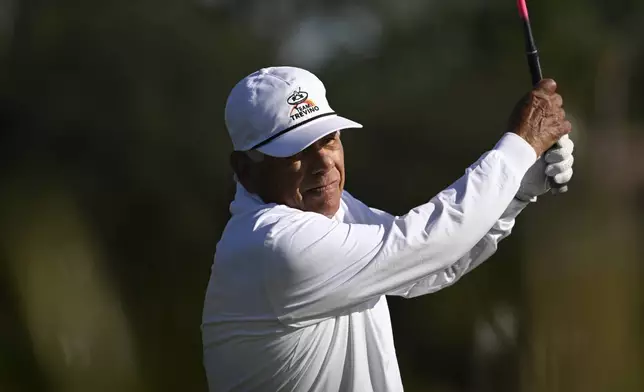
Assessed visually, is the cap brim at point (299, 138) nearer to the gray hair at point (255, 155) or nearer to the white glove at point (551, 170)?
the gray hair at point (255, 155)

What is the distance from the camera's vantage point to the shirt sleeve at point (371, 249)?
1.44 metres

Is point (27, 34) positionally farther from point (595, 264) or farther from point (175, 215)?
point (595, 264)

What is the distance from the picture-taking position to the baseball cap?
1493 millimetres

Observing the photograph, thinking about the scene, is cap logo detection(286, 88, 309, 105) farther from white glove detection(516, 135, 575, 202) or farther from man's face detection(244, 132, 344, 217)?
white glove detection(516, 135, 575, 202)

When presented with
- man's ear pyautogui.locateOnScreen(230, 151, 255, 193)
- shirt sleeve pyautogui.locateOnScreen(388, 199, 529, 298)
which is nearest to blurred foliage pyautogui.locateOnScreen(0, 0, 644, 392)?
shirt sleeve pyautogui.locateOnScreen(388, 199, 529, 298)

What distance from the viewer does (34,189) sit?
2.78m

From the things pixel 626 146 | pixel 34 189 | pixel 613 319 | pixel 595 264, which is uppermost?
pixel 34 189

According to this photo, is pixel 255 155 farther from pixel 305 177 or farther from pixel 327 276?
pixel 327 276

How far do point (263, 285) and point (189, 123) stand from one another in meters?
1.41

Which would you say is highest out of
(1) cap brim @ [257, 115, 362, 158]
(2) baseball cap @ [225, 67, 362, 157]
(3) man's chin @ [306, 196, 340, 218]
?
(2) baseball cap @ [225, 67, 362, 157]

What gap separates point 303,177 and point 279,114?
120 mm

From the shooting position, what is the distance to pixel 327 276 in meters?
1.44

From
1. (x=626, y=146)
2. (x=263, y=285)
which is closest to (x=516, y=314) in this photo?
(x=626, y=146)

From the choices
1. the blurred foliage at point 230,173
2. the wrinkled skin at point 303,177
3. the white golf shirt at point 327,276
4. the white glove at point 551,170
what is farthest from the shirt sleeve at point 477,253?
the blurred foliage at point 230,173
